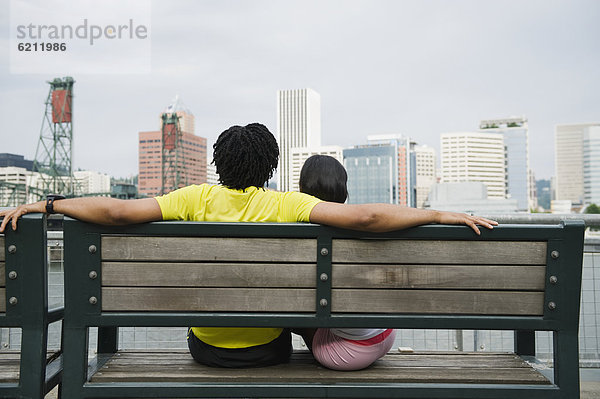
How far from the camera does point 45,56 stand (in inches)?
3108

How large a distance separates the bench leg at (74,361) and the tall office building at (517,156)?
6959 inches

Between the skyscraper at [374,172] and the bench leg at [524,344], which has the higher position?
the skyscraper at [374,172]

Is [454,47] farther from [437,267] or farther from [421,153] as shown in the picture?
[437,267]

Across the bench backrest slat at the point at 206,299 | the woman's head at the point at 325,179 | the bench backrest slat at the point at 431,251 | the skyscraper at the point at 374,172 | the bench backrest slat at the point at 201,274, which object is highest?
the skyscraper at the point at 374,172

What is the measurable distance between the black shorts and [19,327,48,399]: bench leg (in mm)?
502

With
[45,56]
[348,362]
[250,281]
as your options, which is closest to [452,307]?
[348,362]

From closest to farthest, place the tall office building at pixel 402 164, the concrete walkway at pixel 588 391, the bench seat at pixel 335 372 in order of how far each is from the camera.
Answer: the bench seat at pixel 335 372 < the concrete walkway at pixel 588 391 < the tall office building at pixel 402 164

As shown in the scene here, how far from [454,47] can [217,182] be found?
6680 inches

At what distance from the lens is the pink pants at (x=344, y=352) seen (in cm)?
188

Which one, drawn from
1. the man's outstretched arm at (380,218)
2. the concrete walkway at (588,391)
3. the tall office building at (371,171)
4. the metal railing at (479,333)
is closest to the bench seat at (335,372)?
the man's outstretched arm at (380,218)

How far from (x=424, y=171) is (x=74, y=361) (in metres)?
180

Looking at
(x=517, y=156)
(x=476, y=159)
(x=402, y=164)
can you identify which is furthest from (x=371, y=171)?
(x=517, y=156)

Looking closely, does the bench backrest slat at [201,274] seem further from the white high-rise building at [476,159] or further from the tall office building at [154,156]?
the white high-rise building at [476,159]

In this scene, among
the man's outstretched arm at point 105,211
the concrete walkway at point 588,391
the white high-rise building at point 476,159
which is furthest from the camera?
the white high-rise building at point 476,159
